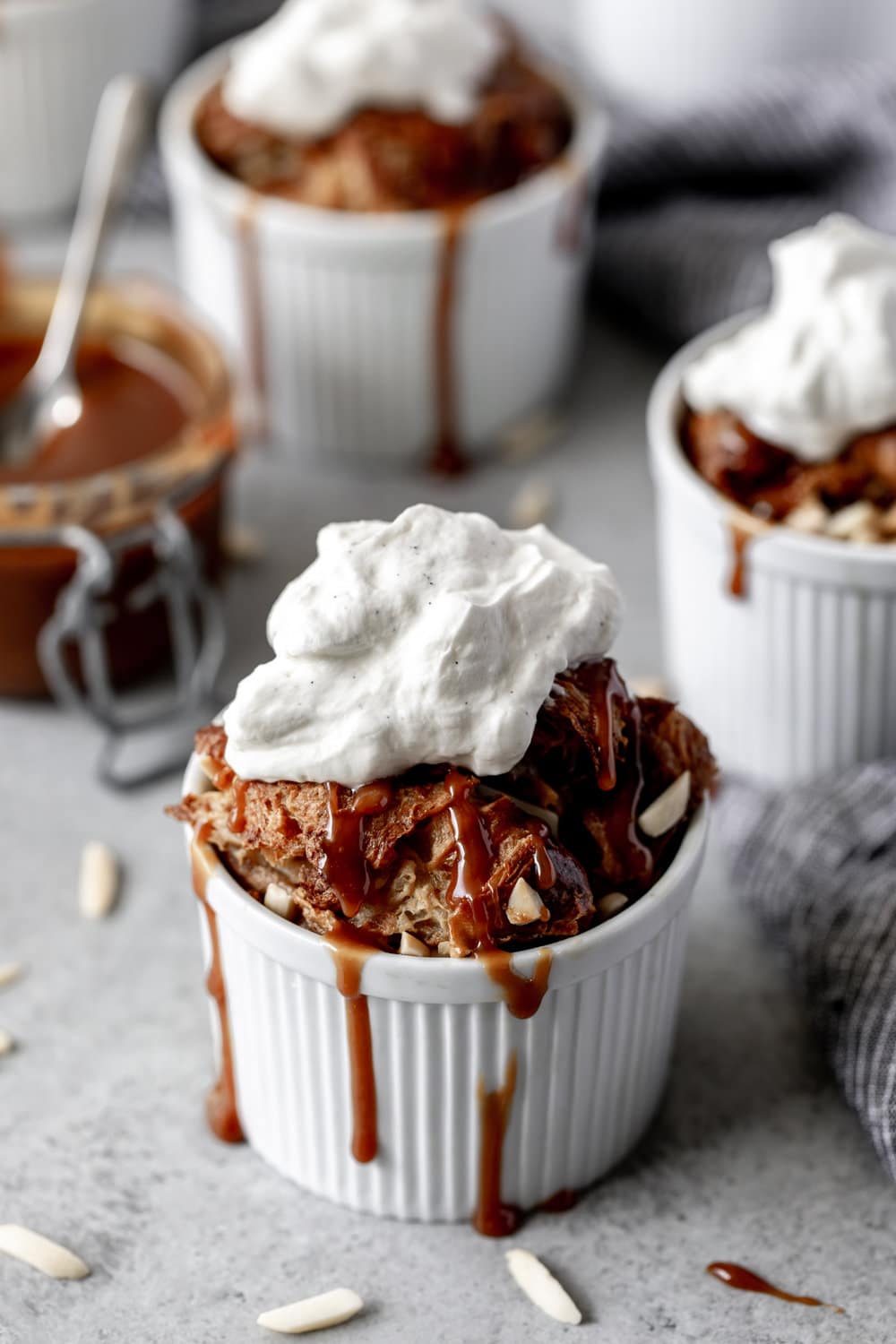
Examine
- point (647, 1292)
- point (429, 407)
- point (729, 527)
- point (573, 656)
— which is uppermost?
point (573, 656)

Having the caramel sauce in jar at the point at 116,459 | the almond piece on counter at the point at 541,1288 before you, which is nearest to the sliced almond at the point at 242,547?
the caramel sauce in jar at the point at 116,459

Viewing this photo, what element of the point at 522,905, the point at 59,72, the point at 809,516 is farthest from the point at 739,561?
the point at 59,72

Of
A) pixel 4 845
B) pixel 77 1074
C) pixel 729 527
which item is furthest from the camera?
pixel 4 845

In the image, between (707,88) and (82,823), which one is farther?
(707,88)

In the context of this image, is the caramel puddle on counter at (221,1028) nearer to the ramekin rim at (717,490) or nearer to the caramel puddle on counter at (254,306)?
the ramekin rim at (717,490)

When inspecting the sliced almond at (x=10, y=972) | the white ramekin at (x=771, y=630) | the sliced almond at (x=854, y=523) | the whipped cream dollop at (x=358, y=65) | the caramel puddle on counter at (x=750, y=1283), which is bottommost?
the caramel puddle on counter at (x=750, y=1283)

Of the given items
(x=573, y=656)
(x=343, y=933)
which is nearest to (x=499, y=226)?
(x=573, y=656)

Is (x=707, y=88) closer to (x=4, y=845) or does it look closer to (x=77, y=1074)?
(x=4, y=845)

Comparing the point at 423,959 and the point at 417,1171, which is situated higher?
the point at 423,959
